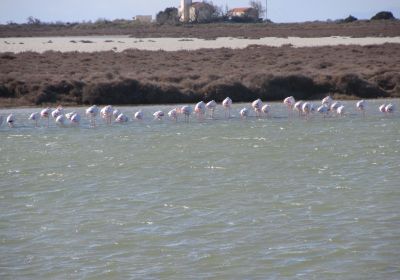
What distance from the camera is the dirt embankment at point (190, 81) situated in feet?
92.9

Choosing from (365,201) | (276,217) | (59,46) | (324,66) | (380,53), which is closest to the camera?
(276,217)

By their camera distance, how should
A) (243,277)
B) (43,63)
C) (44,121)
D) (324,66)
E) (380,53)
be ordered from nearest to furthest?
1. (243,277)
2. (44,121)
3. (324,66)
4. (43,63)
5. (380,53)

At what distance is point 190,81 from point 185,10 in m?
77.8

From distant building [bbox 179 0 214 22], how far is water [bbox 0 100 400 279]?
8324 centimetres

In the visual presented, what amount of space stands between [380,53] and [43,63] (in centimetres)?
1579

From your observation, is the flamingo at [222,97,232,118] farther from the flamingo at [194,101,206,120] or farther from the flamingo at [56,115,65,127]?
the flamingo at [56,115,65,127]

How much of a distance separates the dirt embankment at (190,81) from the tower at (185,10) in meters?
67.6

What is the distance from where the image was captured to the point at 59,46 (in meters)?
50.8

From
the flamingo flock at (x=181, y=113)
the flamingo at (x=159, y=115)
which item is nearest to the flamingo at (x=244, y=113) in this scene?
the flamingo flock at (x=181, y=113)

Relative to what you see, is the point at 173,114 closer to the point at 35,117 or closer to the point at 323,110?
the point at 35,117

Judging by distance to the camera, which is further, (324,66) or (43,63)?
(43,63)

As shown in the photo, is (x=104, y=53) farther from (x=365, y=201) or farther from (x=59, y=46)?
(x=365, y=201)

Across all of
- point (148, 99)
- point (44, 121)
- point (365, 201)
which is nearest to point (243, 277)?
point (365, 201)

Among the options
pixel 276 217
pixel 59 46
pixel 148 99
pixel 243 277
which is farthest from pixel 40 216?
pixel 59 46
